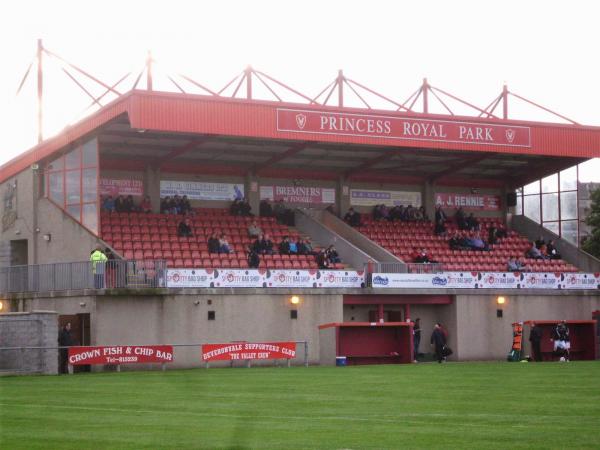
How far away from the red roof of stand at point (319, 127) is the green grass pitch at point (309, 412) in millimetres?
13499

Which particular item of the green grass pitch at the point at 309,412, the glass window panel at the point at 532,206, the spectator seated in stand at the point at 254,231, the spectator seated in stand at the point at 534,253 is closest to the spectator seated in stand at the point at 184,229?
the spectator seated in stand at the point at 254,231

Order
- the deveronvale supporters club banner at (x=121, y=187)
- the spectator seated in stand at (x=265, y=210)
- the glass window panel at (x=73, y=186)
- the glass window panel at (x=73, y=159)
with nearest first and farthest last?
1. the glass window panel at (x=73, y=186)
2. the glass window panel at (x=73, y=159)
3. the deveronvale supporters club banner at (x=121, y=187)
4. the spectator seated in stand at (x=265, y=210)

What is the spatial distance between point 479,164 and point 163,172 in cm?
1524

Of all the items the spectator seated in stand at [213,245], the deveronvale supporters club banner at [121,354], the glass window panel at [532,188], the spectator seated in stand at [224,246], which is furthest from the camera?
the glass window panel at [532,188]

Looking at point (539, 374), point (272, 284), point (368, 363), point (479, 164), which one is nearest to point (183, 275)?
point (272, 284)

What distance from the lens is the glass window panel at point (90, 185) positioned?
43.8 metres

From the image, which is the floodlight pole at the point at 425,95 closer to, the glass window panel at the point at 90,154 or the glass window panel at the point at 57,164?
the glass window panel at the point at 90,154

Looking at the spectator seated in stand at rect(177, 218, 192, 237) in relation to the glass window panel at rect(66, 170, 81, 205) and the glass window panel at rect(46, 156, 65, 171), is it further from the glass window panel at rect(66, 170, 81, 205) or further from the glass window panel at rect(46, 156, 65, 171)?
the glass window panel at rect(46, 156, 65, 171)

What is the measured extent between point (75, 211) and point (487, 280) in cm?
1585

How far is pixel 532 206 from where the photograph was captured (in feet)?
194

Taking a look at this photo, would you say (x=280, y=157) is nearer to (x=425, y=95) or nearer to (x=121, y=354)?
(x=425, y=95)

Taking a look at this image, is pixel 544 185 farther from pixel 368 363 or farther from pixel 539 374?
pixel 539 374

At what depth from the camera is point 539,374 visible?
101ft

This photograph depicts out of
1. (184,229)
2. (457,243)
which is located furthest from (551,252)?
(184,229)
